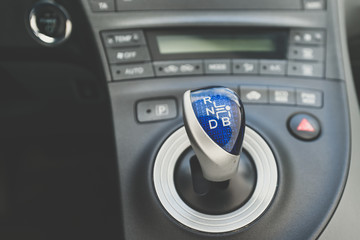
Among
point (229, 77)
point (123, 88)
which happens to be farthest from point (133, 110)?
point (229, 77)

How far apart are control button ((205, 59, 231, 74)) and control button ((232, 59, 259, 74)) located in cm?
1

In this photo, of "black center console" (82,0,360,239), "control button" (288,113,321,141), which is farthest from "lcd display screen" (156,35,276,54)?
"control button" (288,113,321,141)

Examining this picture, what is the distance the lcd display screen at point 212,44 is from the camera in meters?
0.64

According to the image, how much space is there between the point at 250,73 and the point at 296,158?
155mm

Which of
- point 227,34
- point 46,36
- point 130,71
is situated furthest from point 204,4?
point 46,36

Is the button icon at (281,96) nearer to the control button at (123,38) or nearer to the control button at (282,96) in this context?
the control button at (282,96)

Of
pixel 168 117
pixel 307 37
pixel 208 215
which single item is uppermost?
pixel 307 37

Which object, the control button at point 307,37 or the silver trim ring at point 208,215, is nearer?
the silver trim ring at point 208,215

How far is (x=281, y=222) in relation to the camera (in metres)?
0.51

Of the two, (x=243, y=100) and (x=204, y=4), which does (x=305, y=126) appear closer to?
(x=243, y=100)

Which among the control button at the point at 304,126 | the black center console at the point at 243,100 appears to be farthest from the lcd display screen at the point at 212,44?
the control button at the point at 304,126

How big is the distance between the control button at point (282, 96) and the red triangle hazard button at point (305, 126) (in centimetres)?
4

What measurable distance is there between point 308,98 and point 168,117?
0.72 ft

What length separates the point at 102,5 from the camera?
632mm
